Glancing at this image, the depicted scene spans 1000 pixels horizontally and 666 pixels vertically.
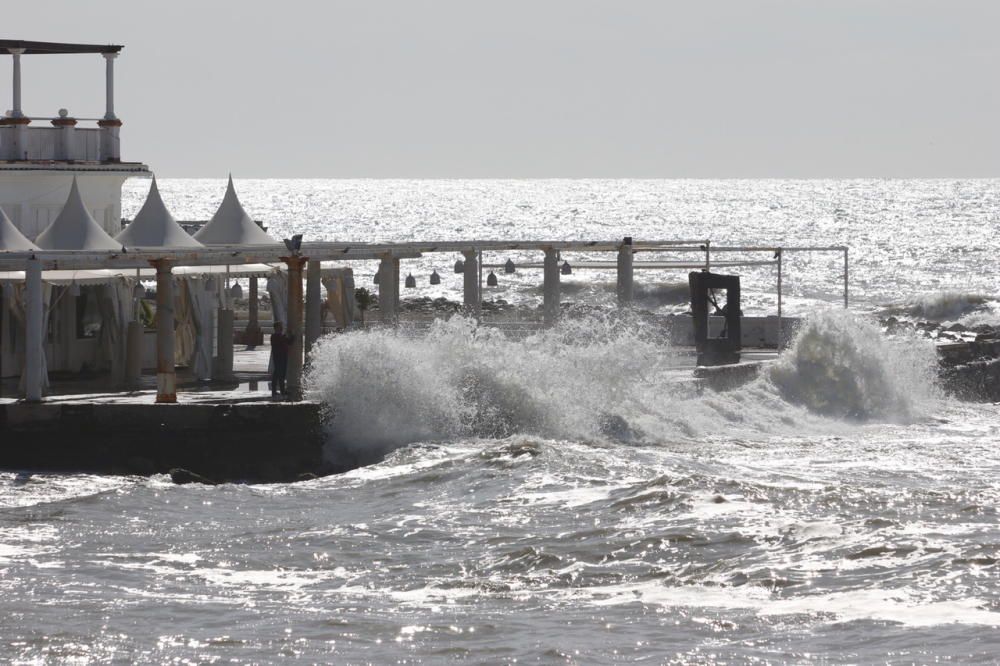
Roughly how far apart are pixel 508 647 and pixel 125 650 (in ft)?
9.09

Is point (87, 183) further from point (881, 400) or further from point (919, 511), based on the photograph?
point (919, 511)

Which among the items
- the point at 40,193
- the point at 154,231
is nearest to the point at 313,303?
the point at 154,231

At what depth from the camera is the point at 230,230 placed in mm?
28750

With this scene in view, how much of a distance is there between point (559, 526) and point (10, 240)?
435 inches

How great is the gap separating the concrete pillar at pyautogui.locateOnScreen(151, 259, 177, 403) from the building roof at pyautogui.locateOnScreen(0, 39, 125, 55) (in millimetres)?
8794

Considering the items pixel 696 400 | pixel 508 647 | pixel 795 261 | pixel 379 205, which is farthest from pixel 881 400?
pixel 379 205

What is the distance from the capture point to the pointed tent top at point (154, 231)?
26.1 metres

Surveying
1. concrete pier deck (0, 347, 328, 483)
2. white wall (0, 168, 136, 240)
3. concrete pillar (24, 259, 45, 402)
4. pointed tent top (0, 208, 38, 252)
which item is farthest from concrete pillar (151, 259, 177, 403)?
white wall (0, 168, 136, 240)

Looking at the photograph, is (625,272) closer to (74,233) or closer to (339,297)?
A: (339,297)

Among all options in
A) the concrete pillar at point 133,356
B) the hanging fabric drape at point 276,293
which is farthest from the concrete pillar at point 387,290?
the concrete pillar at point 133,356

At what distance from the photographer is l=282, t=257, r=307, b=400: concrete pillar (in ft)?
74.0

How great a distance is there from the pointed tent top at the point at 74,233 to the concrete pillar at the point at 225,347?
1935mm

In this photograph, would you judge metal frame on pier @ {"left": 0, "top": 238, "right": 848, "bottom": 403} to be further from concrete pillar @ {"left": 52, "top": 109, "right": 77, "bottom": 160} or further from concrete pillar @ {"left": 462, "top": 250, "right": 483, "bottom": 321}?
concrete pillar @ {"left": 52, "top": 109, "right": 77, "bottom": 160}

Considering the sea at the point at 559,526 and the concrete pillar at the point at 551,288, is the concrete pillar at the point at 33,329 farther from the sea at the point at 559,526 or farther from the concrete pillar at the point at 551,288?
the concrete pillar at the point at 551,288
